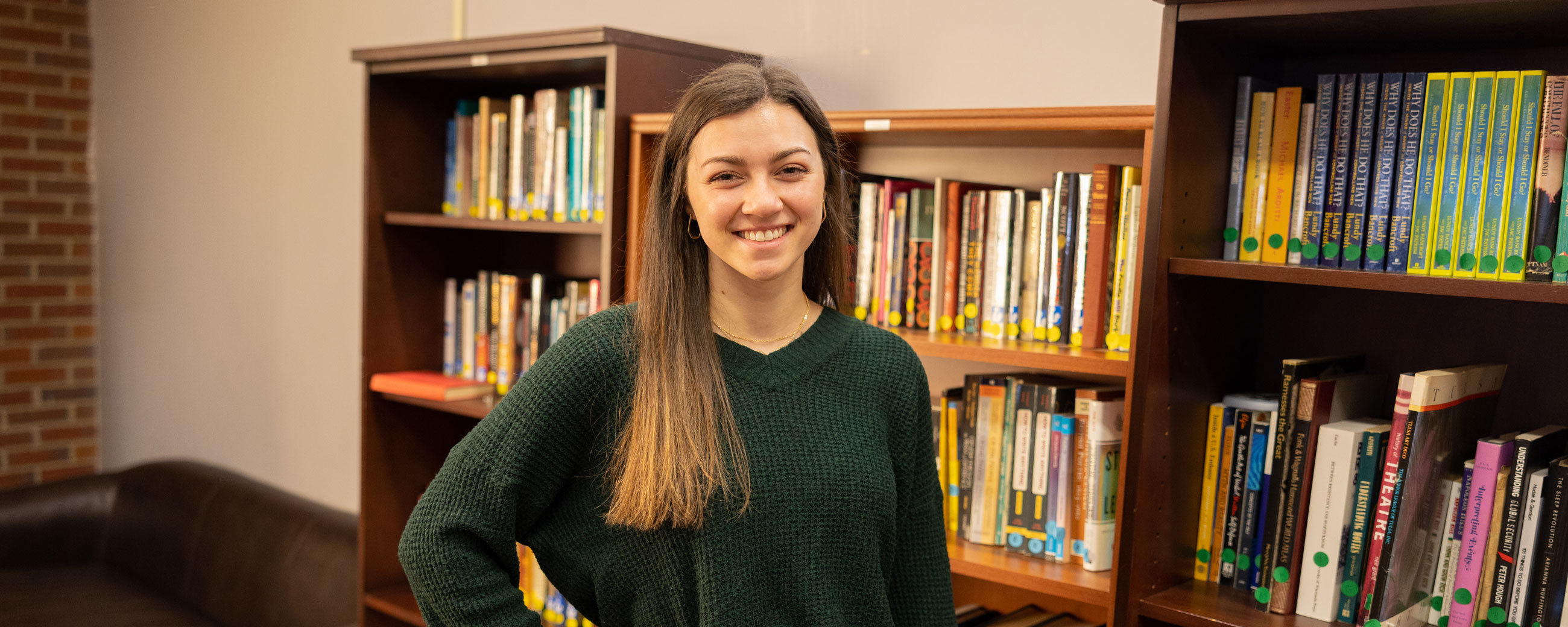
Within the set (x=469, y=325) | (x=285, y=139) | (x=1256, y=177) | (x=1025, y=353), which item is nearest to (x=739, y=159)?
(x=1025, y=353)

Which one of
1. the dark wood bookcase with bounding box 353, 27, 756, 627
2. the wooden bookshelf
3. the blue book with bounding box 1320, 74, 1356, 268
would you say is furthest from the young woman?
the dark wood bookcase with bounding box 353, 27, 756, 627

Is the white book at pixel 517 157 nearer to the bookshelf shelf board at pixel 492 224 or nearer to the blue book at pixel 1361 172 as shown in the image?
the bookshelf shelf board at pixel 492 224

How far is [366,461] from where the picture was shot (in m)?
2.47

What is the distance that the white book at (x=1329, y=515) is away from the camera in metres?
1.36

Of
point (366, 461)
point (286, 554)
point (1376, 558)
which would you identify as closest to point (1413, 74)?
point (1376, 558)

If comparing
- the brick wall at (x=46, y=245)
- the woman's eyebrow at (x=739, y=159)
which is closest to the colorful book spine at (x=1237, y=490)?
the woman's eyebrow at (x=739, y=159)

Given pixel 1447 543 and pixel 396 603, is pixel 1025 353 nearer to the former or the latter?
pixel 1447 543

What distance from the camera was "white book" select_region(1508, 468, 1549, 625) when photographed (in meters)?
1.25

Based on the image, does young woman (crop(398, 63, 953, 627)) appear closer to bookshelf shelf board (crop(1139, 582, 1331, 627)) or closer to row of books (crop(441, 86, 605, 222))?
bookshelf shelf board (crop(1139, 582, 1331, 627))

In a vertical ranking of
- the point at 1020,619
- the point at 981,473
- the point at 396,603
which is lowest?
the point at 396,603

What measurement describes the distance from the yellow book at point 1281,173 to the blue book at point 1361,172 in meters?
0.07

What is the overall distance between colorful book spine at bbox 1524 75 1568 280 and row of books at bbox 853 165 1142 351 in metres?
0.49

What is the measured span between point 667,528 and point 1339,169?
→ 3.06 feet

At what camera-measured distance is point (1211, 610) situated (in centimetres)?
142
